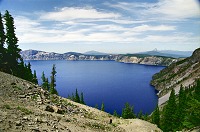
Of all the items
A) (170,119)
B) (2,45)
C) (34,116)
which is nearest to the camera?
(34,116)

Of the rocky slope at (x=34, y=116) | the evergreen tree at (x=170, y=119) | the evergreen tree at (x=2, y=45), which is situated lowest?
the evergreen tree at (x=170, y=119)

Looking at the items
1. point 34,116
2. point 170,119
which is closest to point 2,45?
point 34,116

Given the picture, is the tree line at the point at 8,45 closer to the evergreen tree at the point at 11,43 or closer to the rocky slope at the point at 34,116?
the evergreen tree at the point at 11,43

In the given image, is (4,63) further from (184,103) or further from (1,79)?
(184,103)

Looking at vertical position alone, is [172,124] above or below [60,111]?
below

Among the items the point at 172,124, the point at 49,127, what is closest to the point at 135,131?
the point at 49,127

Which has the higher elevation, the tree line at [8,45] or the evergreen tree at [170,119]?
the tree line at [8,45]

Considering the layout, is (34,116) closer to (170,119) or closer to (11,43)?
(11,43)

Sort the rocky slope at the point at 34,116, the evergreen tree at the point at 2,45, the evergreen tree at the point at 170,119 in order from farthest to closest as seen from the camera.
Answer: the evergreen tree at the point at 170,119
the evergreen tree at the point at 2,45
the rocky slope at the point at 34,116

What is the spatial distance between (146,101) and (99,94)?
4091 centimetres

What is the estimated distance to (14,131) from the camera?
774 inches

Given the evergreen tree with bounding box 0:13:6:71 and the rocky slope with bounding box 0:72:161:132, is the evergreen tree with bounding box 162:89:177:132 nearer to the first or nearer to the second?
the rocky slope with bounding box 0:72:161:132

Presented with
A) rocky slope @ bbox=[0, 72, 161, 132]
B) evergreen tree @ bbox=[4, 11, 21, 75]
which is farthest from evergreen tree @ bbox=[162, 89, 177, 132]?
evergreen tree @ bbox=[4, 11, 21, 75]

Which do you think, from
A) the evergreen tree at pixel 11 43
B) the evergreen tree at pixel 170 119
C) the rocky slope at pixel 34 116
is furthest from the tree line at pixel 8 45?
the evergreen tree at pixel 170 119
